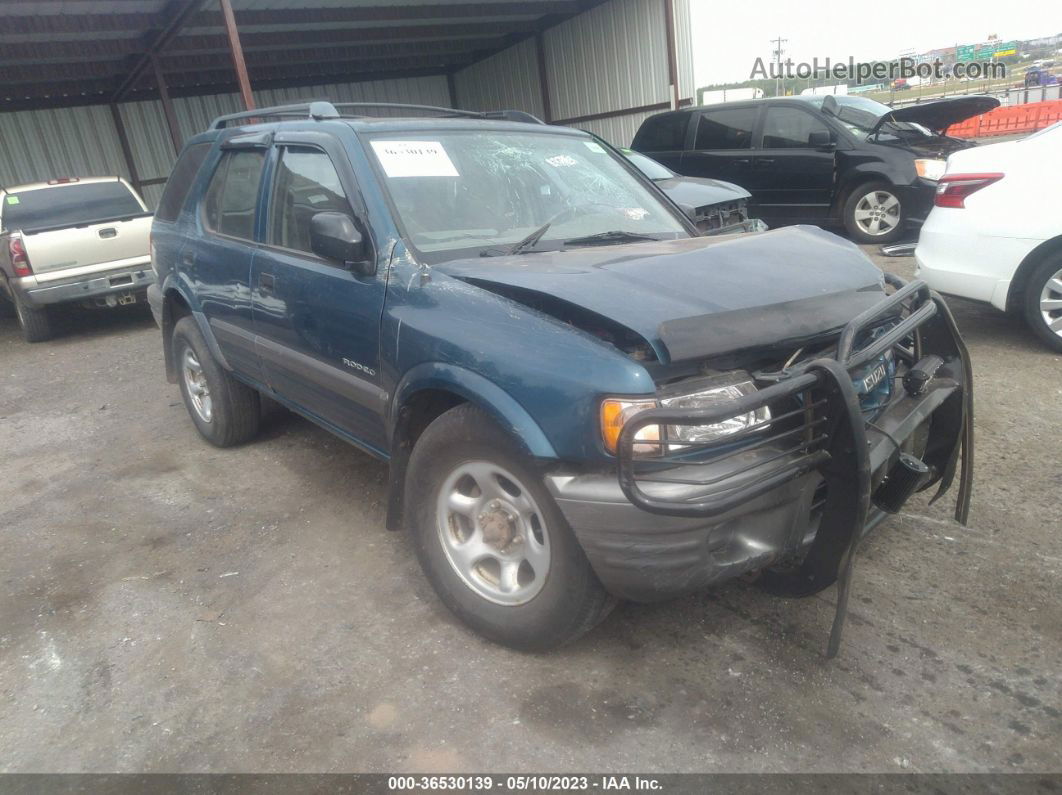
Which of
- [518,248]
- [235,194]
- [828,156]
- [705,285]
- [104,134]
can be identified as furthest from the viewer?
[104,134]

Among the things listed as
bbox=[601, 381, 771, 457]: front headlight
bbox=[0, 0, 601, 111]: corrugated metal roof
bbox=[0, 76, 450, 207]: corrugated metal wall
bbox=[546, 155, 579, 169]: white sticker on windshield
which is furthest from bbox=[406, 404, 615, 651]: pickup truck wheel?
bbox=[0, 76, 450, 207]: corrugated metal wall

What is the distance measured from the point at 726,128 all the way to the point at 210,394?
301 inches

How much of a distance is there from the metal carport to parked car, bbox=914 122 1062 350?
8323 mm

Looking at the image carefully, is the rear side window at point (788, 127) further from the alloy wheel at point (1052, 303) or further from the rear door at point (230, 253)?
the rear door at point (230, 253)

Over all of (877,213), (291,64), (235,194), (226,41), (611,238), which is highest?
(226,41)

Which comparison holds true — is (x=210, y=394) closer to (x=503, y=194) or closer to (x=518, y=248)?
(x=503, y=194)

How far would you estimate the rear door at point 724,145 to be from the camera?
9641 mm

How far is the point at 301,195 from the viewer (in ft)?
11.4

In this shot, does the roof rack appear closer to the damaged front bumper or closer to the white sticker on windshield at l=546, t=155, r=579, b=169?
the white sticker on windshield at l=546, t=155, r=579, b=169

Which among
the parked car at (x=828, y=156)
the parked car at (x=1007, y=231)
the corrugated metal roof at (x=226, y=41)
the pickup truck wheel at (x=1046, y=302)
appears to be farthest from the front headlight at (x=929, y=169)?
the corrugated metal roof at (x=226, y=41)

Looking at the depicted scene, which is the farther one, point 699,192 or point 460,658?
point 699,192

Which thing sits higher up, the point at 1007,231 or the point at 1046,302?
the point at 1007,231

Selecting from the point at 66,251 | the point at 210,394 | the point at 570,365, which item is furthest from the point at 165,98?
the point at 570,365

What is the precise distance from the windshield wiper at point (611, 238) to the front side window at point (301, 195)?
0.91 metres
